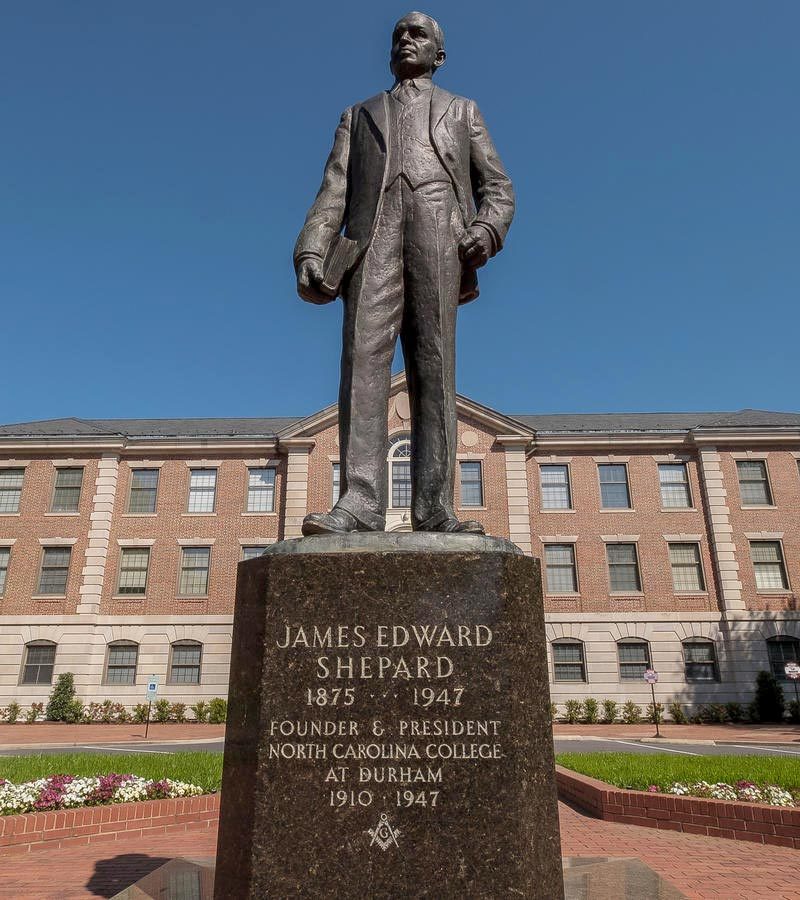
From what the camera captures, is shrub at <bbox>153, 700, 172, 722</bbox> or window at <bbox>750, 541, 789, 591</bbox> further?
window at <bbox>750, 541, 789, 591</bbox>

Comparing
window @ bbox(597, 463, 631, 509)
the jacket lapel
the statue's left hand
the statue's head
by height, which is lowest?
the statue's left hand

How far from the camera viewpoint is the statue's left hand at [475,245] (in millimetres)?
4184

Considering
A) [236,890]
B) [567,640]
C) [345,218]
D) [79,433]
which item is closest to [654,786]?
[236,890]

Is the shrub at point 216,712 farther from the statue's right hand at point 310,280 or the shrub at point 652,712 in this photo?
the statue's right hand at point 310,280

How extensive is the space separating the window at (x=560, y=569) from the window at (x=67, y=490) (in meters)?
19.4

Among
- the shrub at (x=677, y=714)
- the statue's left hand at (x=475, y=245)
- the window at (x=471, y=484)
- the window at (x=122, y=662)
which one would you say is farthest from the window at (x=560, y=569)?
the statue's left hand at (x=475, y=245)

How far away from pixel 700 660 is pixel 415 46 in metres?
26.4

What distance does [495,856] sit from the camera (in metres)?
2.74

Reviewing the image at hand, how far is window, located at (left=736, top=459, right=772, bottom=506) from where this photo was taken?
28047 millimetres

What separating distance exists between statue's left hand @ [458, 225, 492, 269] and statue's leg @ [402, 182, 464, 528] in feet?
0.18

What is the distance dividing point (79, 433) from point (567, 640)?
71.1 feet

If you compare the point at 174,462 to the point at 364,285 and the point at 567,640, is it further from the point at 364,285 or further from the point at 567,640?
the point at 364,285

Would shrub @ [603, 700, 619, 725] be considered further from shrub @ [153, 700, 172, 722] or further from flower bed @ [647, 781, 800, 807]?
flower bed @ [647, 781, 800, 807]

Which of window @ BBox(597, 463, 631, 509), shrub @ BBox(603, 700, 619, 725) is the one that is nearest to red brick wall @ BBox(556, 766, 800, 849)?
shrub @ BBox(603, 700, 619, 725)
